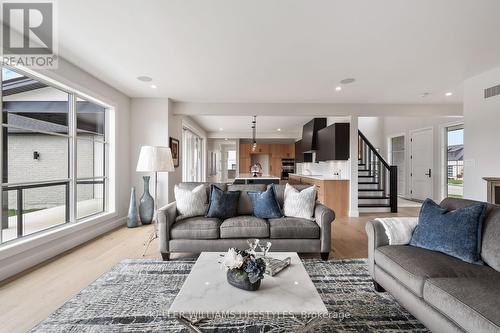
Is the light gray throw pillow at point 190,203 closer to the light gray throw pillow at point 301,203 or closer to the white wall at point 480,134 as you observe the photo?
the light gray throw pillow at point 301,203

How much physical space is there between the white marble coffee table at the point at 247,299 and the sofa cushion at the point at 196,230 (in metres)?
1.11

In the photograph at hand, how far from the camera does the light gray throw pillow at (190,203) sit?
125 inches

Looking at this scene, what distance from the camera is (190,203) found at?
3197mm

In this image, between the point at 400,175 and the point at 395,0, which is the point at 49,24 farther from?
the point at 400,175

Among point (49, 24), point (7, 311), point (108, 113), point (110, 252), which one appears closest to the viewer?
point (7, 311)

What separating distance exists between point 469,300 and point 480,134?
3.73 m

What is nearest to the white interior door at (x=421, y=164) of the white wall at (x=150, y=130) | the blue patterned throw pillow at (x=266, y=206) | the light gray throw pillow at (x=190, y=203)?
the blue patterned throw pillow at (x=266, y=206)

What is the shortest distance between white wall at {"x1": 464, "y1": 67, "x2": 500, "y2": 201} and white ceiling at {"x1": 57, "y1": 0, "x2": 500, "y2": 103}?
0.25 metres

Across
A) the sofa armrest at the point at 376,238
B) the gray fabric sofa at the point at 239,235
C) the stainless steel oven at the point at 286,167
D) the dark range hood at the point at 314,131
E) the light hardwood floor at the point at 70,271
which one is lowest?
the light hardwood floor at the point at 70,271

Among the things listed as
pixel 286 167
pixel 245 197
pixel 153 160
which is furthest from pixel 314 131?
pixel 153 160

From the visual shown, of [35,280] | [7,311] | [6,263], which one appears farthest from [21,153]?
[7,311]

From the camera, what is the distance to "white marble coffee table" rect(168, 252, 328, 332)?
1320 millimetres

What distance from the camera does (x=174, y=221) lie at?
3.04 meters

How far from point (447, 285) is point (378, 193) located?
5.98 metres
